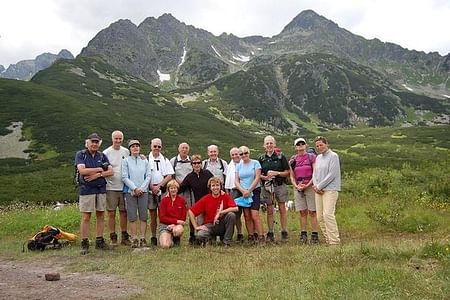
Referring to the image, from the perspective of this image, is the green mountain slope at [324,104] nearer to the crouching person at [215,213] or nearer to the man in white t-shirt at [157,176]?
the man in white t-shirt at [157,176]

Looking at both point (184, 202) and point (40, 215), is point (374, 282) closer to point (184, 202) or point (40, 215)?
point (184, 202)

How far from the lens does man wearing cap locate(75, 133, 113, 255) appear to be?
10625 millimetres

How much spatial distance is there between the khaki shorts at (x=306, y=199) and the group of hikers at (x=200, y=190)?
2 cm

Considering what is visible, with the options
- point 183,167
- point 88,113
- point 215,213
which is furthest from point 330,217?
point 88,113

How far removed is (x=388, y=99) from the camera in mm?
191625

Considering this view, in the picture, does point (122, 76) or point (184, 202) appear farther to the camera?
point (122, 76)

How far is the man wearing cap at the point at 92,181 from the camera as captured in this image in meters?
10.6

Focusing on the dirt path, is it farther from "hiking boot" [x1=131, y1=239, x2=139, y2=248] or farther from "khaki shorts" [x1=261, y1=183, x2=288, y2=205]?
"khaki shorts" [x1=261, y1=183, x2=288, y2=205]

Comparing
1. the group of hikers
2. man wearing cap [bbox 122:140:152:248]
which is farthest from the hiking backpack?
man wearing cap [bbox 122:140:152:248]

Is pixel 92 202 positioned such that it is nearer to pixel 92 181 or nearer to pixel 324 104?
pixel 92 181

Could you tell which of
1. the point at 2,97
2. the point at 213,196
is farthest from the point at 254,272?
the point at 2,97

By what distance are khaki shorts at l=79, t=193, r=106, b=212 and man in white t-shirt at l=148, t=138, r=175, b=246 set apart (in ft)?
4.17

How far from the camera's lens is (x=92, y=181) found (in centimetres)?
1067

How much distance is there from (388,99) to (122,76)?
358 ft
